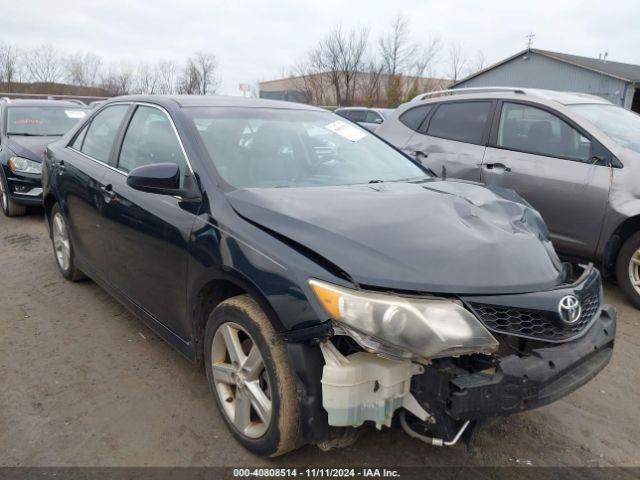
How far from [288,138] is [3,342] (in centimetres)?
244

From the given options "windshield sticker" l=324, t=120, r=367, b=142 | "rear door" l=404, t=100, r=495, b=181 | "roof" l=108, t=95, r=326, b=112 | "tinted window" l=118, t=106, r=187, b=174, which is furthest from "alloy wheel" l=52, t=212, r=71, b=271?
"rear door" l=404, t=100, r=495, b=181

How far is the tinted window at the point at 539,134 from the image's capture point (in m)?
4.69

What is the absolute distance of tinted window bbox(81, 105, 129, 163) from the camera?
3773 millimetres

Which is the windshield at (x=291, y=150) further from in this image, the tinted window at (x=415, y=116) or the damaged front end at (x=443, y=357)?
the tinted window at (x=415, y=116)

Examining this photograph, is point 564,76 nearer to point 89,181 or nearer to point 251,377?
point 89,181

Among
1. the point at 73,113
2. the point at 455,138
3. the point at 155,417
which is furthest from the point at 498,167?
the point at 73,113

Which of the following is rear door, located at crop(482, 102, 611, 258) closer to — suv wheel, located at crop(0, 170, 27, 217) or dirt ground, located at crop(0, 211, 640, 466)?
dirt ground, located at crop(0, 211, 640, 466)

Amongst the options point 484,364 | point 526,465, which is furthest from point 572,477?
point 484,364

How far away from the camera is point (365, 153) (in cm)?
342

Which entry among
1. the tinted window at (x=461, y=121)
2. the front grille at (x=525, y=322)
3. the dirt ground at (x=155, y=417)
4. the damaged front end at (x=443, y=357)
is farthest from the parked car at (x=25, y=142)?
the front grille at (x=525, y=322)

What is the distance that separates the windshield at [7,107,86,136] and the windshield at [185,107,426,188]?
20.0ft

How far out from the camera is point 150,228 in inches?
115

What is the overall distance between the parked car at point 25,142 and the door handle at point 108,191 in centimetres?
428

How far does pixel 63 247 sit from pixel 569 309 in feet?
13.8
